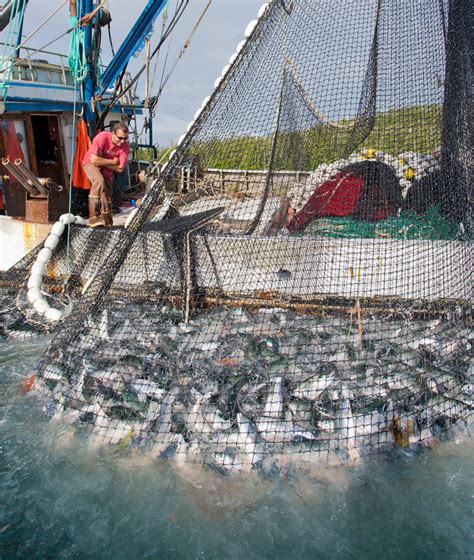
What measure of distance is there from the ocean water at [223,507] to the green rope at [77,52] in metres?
5.21

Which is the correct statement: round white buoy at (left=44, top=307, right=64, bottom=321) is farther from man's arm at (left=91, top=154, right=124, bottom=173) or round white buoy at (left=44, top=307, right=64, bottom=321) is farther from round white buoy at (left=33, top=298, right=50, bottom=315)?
man's arm at (left=91, top=154, right=124, bottom=173)

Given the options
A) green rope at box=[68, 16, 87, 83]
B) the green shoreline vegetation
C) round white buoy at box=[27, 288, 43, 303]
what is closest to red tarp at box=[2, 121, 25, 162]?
green rope at box=[68, 16, 87, 83]

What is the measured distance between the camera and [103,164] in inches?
256

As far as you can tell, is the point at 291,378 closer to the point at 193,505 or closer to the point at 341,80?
the point at 193,505

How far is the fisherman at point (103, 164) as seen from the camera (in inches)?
255

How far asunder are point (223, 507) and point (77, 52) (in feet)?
20.6

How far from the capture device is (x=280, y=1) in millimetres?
5023

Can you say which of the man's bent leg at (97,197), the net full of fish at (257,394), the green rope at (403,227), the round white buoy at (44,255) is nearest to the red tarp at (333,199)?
the green rope at (403,227)

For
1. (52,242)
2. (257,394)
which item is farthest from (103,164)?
(257,394)

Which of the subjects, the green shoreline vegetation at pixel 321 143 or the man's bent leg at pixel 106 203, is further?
the man's bent leg at pixel 106 203

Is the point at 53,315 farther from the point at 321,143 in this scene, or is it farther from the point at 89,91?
the point at 321,143

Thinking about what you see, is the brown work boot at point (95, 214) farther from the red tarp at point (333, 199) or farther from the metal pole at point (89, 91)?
the red tarp at point (333, 199)

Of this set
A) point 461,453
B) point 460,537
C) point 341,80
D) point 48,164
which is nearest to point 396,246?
point 341,80

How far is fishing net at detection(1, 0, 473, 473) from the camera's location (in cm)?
422
